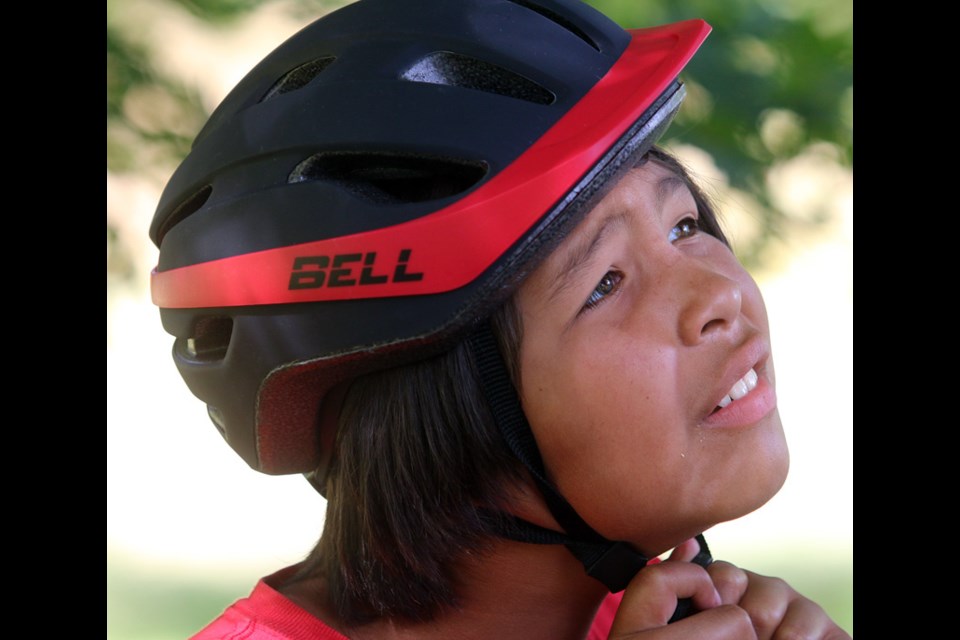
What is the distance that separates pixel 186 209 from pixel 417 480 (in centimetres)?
69

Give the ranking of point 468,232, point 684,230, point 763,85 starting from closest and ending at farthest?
point 468,232
point 684,230
point 763,85

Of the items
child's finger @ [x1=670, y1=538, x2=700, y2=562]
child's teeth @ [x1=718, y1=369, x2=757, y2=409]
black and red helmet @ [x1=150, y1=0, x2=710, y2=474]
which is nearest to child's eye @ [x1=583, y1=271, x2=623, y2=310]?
black and red helmet @ [x1=150, y1=0, x2=710, y2=474]

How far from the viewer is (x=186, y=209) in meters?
1.83

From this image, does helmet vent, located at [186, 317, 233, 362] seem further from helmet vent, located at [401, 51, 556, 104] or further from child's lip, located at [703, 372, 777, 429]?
child's lip, located at [703, 372, 777, 429]

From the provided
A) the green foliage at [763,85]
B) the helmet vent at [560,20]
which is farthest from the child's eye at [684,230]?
the green foliage at [763,85]

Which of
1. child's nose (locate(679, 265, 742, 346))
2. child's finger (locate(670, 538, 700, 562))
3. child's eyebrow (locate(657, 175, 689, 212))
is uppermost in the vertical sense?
child's eyebrow (locate(657, 175, 689, 212))

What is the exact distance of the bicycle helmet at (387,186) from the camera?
1429 millimetres

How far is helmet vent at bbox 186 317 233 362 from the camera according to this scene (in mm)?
1761

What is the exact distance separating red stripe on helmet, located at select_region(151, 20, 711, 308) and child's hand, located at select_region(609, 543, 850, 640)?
57cm

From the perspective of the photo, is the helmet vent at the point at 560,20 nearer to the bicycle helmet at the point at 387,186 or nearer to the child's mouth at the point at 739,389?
Answer: the bicycle helmet at the point at 387,186

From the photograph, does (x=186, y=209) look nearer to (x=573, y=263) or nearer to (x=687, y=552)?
(x=573, y=263)

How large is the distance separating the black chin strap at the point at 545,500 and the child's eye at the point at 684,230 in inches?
13.9

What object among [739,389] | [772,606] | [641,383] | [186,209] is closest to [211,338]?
[186,209]

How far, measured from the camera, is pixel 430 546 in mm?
1587
